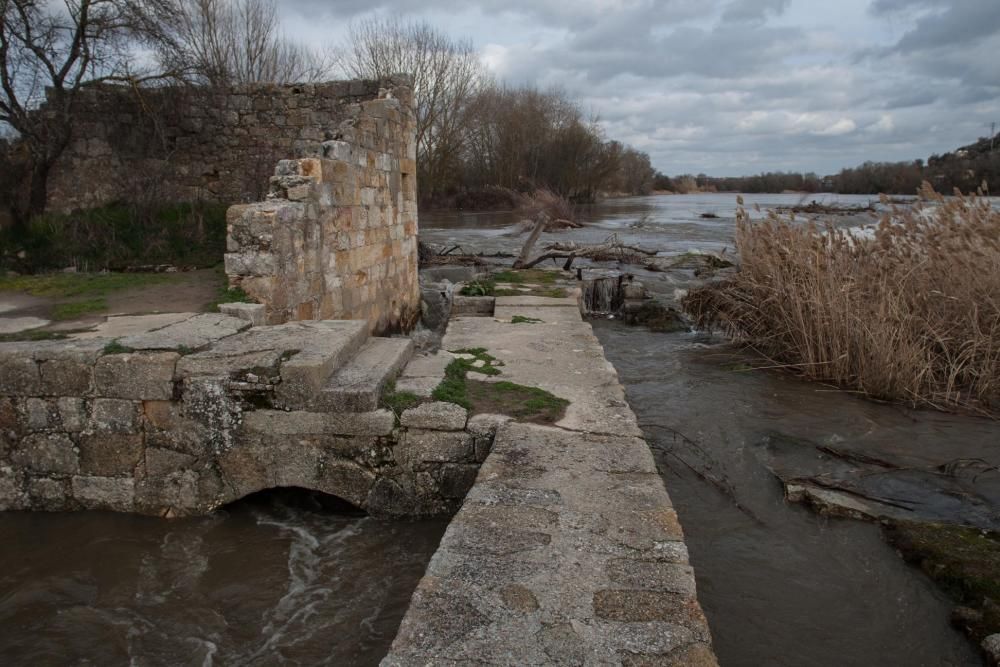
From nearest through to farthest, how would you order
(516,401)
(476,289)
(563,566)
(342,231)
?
(563,566) → (516,401) → (342,231) → (476,289)

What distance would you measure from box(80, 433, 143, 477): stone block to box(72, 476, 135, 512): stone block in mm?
38

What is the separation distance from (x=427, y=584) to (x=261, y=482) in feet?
6.00

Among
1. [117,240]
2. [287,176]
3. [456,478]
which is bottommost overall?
[456,478]

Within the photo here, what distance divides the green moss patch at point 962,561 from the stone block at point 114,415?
4159 millimetres

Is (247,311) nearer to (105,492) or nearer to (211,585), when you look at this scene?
(105,492)

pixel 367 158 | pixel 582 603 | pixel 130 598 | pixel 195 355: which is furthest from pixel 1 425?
pixel 367 158

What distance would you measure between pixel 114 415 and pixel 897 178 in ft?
129

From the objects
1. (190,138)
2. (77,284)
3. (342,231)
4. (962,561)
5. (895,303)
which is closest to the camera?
(962,561)

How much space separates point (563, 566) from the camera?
241cm

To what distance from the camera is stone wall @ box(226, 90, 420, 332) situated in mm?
5043

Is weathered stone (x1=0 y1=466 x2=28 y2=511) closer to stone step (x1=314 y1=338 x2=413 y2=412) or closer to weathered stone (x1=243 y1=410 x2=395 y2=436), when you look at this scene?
weathered stone (x1=243 y1=410 x2=395 y2=436)

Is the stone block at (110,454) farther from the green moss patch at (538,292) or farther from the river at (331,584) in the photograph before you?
the green moss patch at (538,292)

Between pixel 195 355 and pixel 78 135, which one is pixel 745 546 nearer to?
pixel 195 355

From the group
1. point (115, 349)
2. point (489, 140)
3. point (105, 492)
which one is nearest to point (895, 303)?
point (115, 349)
